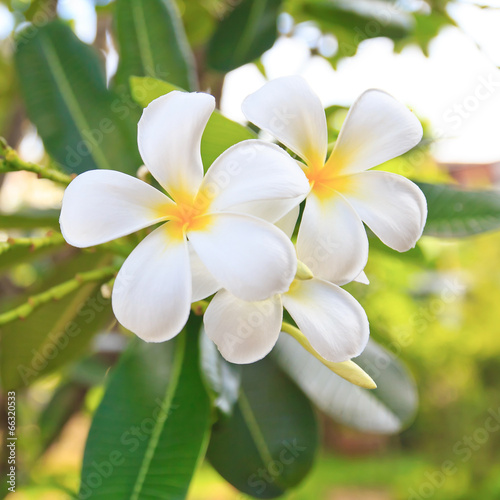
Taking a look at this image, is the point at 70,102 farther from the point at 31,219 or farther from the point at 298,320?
the point at 298,320

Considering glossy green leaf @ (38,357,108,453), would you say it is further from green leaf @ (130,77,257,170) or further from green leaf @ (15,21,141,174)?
green leaf @ (130,77,257,170)

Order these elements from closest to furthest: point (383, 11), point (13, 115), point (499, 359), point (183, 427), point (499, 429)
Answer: point (183, 427)
point (383, 11)
point (13, 115)
point (499, 429)
point (499, 359)

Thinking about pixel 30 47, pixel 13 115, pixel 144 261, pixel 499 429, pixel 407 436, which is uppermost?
pixel 144 261

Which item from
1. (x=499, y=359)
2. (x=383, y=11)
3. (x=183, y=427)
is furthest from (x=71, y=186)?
(x=499, y=359)

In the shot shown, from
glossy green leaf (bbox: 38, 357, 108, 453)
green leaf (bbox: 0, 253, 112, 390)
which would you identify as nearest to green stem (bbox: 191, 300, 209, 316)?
green leaf (bbox: 0, 253, 112, 390)

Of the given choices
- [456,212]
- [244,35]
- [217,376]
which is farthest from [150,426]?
[244,35]

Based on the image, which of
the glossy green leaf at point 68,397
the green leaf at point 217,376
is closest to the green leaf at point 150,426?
the green leaf at point 217,376

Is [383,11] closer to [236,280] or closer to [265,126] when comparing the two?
[265,126]
